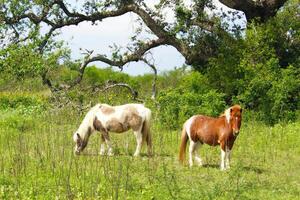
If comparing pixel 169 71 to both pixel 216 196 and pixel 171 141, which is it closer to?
pixel 171 141

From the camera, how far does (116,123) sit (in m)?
13.7

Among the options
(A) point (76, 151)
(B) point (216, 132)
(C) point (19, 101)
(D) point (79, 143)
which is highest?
(C) point (19, 101)

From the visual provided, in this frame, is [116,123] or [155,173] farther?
[116,123]

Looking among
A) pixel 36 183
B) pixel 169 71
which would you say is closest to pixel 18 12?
pixel 36 183

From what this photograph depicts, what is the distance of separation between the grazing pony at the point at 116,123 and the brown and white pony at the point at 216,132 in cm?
123

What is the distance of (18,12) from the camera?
22391 millimetres

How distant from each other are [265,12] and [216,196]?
1294cm

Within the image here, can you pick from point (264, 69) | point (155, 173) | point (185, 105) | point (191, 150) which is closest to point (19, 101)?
point (185, 105)

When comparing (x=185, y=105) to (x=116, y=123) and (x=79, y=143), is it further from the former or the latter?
(x=79, y=143)

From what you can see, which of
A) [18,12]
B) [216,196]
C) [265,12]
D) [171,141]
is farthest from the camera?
[18,12]

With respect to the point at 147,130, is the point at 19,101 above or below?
above

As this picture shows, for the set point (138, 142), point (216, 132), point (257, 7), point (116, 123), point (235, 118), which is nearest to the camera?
point (235, 118)

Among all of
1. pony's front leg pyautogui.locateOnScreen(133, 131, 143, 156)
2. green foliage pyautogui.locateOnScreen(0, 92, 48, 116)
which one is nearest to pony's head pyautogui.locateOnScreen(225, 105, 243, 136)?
pony's front leg pyautogui.locateOnScreen(133, 131, 143, 156)

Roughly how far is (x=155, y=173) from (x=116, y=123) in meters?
3.01
